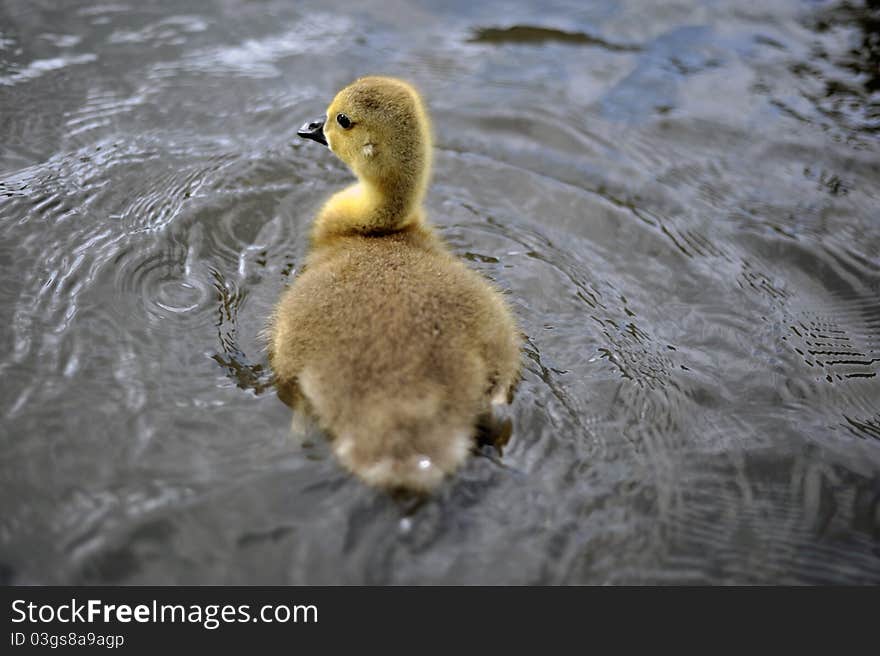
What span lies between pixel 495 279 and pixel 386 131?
2.71ft

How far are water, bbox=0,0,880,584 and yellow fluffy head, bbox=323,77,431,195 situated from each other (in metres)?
0.60

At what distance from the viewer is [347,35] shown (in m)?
5.41

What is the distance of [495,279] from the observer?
12.1 feet

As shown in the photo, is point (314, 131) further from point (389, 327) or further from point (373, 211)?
point (389, 327)

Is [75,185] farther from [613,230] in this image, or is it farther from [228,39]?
[613,230]

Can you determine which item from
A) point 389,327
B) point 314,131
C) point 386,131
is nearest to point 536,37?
point 314,131

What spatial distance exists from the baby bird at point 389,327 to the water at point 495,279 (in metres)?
0.16

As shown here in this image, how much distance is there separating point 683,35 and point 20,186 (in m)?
4.32

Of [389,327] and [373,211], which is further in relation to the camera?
[373,211]

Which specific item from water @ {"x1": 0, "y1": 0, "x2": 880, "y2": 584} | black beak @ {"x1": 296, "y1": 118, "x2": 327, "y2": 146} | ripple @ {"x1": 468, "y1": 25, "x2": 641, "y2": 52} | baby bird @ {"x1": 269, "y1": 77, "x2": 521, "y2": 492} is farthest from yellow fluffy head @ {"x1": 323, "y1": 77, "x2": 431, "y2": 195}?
ripple @ {"x1": 468, "y1": 25, "x2": 641, "y2": 52}

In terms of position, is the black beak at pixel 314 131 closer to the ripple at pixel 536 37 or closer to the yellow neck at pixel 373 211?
the yellow neck at pixel 373 211

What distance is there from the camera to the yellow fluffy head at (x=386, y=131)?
10.9 feet

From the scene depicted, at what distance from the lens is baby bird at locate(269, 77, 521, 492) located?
2.48 m

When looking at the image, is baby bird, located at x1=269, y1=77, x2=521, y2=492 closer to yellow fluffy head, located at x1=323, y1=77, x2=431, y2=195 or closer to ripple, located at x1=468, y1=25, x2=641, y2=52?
yellow fluffy head, located at x1=323, y1=77, x2=431, y2=195
